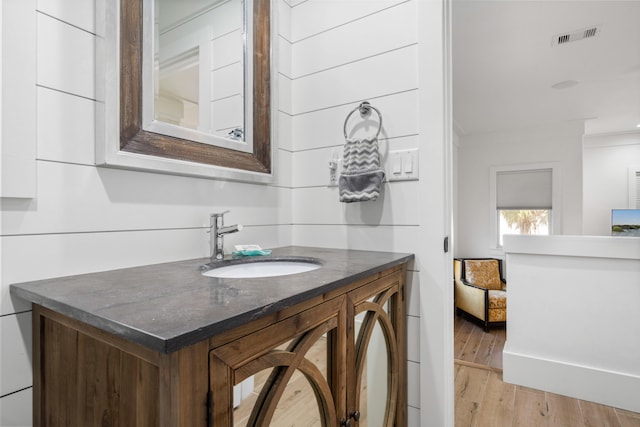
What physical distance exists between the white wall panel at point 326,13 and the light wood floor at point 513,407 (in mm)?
2168

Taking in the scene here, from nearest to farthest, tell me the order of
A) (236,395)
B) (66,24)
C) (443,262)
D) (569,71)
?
(236,395), (66,24), (443,262), (569,71)

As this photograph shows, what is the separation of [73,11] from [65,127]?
1.00ft

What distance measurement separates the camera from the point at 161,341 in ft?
1.39

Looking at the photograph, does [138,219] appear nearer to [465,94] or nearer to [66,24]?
[66,24]

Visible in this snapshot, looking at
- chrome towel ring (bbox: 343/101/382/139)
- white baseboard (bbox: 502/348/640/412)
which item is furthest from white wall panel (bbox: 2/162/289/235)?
white baseboard (bbox: 502/348/640/412)

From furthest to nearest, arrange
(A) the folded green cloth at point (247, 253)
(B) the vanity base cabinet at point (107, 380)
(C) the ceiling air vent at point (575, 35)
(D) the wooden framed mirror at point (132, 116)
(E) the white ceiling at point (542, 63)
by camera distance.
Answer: (C) the ceiling air vent at point (575, 35), (E) the white ceiling at point (542, 63), (A) the folded green cloth at point (247, 253), (D) the wooden framed mirror at point (132, 116), (B) the vanity base cabinet at point (107, 380)

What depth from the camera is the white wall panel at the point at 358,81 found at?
1.32 meters

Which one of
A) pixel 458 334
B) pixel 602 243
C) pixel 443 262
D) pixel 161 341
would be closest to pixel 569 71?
pixel 602 243

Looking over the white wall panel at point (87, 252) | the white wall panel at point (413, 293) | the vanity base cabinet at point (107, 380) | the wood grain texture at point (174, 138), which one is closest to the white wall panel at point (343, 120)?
the wood grain texture at point (174, 138)

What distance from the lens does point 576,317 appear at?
2117 mm

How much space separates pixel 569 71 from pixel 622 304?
2231mm

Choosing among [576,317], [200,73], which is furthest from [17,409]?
[576,317]

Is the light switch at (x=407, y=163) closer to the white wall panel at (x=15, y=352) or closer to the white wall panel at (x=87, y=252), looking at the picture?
the white wall panel at (x=87, y=252)

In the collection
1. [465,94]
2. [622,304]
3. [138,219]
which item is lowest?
[622,304]
